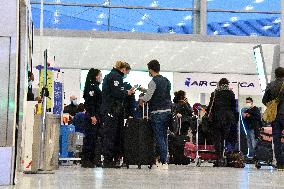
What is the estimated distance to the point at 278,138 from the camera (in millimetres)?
10992

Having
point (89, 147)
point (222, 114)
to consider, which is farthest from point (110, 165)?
point (222, 114)

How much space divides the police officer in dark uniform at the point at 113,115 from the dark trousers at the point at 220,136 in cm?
241

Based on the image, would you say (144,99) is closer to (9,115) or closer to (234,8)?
(9,115)

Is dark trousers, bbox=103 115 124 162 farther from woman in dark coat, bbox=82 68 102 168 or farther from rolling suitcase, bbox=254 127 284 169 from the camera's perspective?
rolling suitcase, bbox=254 127 284 169

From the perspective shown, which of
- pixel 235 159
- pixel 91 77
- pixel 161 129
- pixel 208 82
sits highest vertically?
pixel 208 82

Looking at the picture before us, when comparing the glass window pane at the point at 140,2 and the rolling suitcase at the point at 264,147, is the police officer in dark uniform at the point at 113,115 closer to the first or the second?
the rolling suitcase at the point at 264,147

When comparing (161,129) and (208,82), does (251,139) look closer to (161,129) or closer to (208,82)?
(208,82)

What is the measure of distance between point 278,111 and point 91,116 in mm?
2965

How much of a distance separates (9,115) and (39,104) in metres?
3.26

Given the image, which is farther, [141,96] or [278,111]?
[141,96]

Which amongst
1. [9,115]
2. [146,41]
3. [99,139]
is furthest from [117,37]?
[9,115]

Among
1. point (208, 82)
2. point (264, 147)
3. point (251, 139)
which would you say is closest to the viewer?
point (264, 147)

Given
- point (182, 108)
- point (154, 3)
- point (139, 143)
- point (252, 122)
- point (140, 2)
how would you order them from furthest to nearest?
point (154, 3)
point (140, 2)
point (252, 122)
point (182, 108)
point (139, 143)

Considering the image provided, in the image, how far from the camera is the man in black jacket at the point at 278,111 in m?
11.0
